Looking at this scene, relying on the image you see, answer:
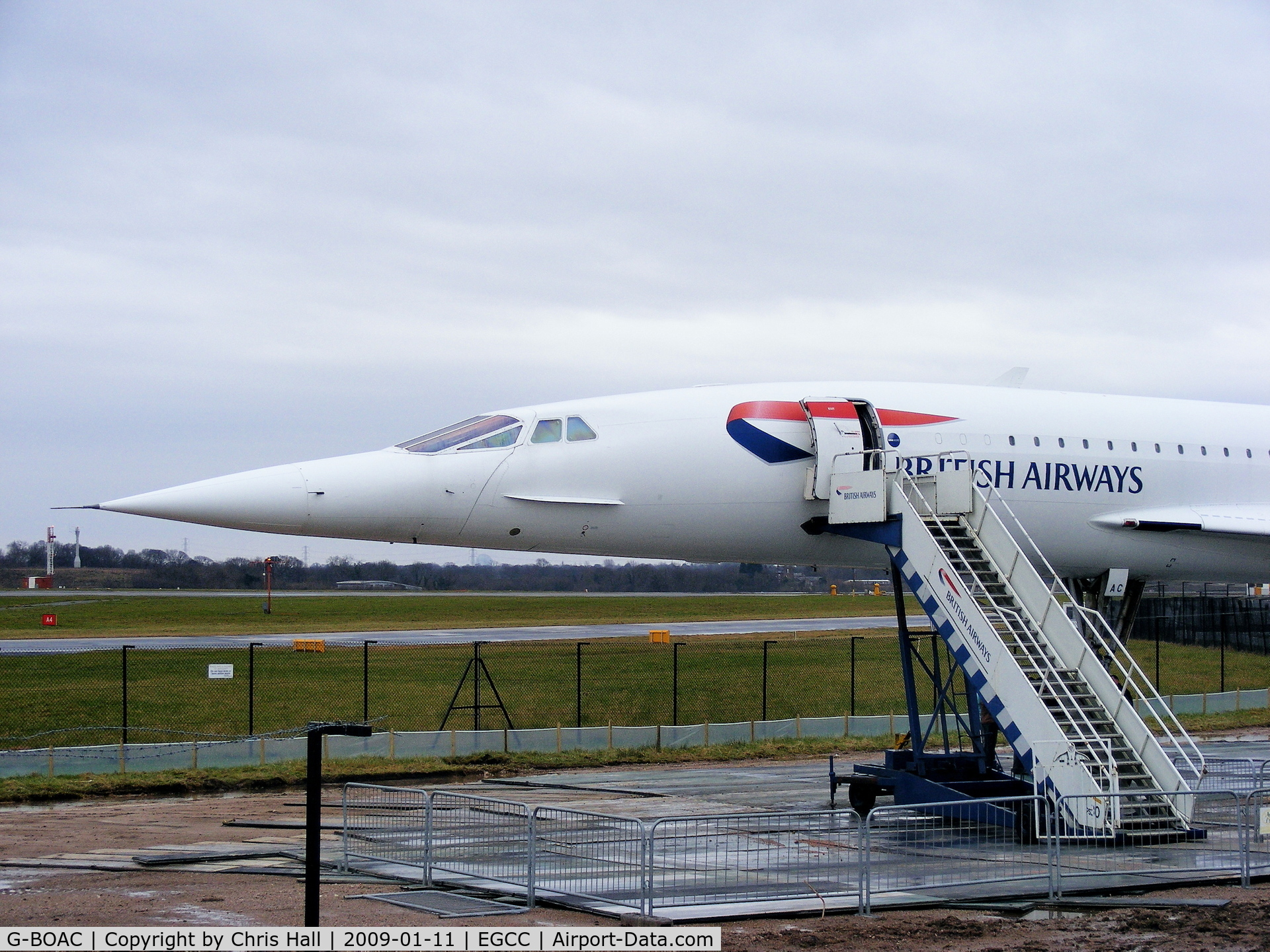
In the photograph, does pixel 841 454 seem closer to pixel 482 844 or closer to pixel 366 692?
pixel 482 844

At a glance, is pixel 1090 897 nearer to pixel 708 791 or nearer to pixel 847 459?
pixel 847 459

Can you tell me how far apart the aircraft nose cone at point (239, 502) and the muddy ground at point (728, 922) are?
359 cm

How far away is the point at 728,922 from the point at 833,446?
7042 millimetres

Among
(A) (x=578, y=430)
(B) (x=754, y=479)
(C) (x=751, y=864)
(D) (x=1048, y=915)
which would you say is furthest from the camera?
(B) (x=754, y=479)

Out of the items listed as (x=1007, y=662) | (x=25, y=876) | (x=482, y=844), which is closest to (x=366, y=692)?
(x=482, y=844)

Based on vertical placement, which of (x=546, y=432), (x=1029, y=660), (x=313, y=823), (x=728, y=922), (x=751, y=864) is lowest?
(x=751, y=864)

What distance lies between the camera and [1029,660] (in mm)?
14336

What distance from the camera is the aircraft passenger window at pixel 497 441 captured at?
14961mm

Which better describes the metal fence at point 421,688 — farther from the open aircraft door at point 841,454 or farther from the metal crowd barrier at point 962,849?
the metal crowd barrier at point 962,849

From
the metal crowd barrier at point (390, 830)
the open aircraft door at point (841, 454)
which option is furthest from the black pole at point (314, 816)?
the open aircraft door at point (841, 454)

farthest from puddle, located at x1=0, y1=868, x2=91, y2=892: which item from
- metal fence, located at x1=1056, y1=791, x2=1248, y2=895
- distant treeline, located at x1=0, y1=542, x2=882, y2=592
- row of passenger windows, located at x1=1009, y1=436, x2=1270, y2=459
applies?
distant treeline, located at x1=0, y1=542, x2=882, y2=592

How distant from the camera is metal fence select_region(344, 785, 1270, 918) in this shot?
1059 cm

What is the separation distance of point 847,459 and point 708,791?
233 inches

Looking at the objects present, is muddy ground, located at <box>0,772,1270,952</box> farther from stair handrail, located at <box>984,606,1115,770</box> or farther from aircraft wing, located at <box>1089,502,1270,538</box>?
aircraft wing, located at <box>1089,502,1270,538</box>
